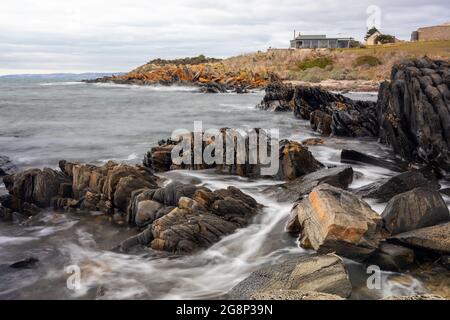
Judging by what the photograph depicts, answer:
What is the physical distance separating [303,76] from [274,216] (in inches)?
2604

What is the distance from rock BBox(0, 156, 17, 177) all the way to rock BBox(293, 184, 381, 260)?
12.5m

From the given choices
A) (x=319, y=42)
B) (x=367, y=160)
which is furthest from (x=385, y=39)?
(x=367, y=160)

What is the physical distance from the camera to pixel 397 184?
11.8m

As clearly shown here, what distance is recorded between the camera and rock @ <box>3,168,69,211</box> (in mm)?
12633

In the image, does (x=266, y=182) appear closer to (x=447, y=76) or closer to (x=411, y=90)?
(x=411, y=90)

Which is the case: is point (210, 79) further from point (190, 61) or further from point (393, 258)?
point (393, 258)

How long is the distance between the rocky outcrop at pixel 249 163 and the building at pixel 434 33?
306 ft

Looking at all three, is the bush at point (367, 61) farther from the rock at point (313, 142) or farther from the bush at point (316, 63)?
the rock at point (313, 142)

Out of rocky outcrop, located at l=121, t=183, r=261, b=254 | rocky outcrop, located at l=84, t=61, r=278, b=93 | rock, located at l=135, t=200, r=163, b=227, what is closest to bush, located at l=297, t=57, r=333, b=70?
rocky outcrop, located at l=84, t=61, r=278, b=93

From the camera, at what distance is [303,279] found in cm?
713

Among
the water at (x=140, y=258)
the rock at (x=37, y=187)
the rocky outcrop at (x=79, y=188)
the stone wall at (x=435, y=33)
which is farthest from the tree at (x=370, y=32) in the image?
the rock at (x=37, y=187)

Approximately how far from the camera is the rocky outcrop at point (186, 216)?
31.3 feet

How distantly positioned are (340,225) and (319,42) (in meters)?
109
